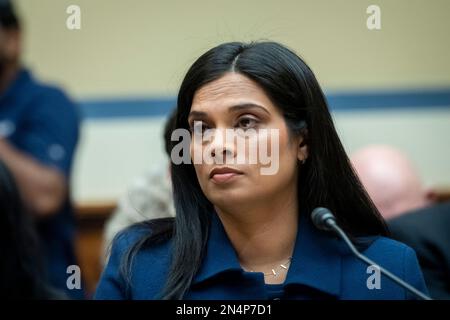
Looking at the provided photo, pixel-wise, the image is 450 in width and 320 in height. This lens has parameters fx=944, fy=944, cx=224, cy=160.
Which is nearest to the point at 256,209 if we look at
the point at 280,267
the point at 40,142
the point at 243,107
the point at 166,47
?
the point at 280,267

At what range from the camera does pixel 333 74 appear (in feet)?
14.2

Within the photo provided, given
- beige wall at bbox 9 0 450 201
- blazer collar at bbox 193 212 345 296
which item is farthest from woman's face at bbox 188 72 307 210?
beige wall at bbox 9 0 450 201

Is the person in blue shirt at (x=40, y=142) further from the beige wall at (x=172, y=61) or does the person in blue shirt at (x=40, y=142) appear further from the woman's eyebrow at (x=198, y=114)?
the woman's eyebrow at (x=198, y=114)

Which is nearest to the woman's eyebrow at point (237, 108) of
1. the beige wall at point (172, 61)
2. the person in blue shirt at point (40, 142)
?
the person in blue shirt at point (40, 142)

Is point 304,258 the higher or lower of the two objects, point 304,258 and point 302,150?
the lower

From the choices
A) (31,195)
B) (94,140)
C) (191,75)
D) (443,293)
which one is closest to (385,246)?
(191,75)

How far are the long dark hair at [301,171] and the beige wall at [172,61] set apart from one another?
1.62 m

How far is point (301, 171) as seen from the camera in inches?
89.9

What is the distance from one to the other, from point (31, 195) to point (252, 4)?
1.09 meters

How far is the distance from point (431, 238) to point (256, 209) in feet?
3.61

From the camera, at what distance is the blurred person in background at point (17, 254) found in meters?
2.21

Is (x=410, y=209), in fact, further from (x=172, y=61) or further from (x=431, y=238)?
(x=172, y=61)
